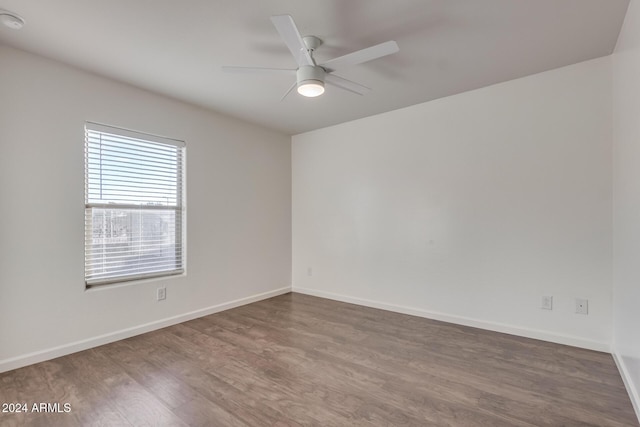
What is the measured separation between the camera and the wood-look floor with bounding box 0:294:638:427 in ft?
5.89

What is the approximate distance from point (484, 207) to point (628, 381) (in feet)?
5.41

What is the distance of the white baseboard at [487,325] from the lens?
265 cm

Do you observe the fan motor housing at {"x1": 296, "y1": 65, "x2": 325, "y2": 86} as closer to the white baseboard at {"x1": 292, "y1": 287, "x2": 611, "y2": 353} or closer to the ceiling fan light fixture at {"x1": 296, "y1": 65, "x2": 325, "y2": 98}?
the ceiling fan light fixture at {"x1": 296, "y1": 65, "x2": 325, "y2": 98}

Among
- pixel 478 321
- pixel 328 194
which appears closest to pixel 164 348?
pixel 328 194

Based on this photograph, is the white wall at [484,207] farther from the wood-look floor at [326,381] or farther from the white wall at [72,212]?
the white wall at [72,212]

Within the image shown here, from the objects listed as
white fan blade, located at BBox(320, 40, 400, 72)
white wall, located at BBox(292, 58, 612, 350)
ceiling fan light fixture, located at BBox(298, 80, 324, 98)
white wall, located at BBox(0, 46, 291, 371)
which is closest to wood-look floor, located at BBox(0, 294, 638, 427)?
white wall, located at BBox(0, 46, 291, 371)

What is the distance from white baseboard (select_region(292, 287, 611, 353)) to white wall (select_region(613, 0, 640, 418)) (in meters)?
0.19

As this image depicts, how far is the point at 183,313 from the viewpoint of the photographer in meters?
3.44

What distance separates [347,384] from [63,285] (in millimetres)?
2460

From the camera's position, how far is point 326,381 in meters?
2.17

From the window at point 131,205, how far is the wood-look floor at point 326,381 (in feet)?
2.43

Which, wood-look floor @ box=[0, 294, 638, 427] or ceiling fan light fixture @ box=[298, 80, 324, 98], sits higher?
ceiling fan light fixture @ box=[298, 80, 324, 98]

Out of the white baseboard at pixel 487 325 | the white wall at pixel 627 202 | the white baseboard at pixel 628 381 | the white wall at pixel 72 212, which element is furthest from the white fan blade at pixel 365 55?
the white baseboard at pixel 487 325

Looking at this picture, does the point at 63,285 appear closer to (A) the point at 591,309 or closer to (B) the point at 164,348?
(B) the point at 164,348
